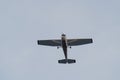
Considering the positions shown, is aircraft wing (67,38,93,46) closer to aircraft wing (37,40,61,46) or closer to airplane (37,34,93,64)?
airplane (37,34,93,64)

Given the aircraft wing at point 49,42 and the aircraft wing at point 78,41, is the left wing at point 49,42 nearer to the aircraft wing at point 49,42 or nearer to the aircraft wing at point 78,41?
the aircraft wing at point 49,42

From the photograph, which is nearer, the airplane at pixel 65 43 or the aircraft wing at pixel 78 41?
the airplane at pixel 65 43

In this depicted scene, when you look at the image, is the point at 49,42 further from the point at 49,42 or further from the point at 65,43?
the point at 65,43

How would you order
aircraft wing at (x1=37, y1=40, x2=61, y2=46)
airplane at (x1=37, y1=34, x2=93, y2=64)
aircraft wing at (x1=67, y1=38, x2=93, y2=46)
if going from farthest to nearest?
aircraft wing at (x1=67, y1=38, x2=93, y2=46)
aircraft wing at (x1=37, y1=40, x2=61, y2=46)
airplane at (x1=37, y1=34, x2=93, y2=64)

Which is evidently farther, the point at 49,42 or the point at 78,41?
the point at 78,41

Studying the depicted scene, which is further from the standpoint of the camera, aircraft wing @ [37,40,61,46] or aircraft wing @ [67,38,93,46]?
aircraft wing @ [67,38,93,46]

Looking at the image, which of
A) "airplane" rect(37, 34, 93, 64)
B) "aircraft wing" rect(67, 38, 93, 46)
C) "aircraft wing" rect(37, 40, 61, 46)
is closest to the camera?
"airplane" rect(37, 34, 93, 64)

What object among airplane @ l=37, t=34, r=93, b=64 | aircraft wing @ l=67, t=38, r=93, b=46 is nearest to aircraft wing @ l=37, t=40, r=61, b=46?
airplane @ l=37, t=34, r=93, b=64

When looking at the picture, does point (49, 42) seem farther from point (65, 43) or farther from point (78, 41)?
point (78, 41)

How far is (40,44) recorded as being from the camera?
145 metres

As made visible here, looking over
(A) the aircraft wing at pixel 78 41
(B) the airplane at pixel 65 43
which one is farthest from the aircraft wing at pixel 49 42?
(A) the aircraft wing at pixel 78 41

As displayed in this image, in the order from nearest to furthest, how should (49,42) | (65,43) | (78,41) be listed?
(65,43), (49,42), (78,41)

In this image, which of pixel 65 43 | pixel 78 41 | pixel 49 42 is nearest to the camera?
pixel 65 43

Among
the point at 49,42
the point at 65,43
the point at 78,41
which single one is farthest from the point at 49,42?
the point at 78,41
